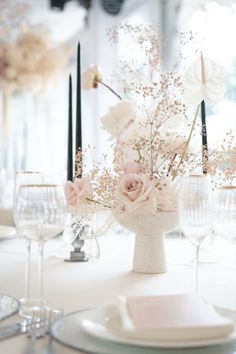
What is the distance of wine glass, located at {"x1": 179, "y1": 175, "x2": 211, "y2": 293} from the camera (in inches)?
42.1

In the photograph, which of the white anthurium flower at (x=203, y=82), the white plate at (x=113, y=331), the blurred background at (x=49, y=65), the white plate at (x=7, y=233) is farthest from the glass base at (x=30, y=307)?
the blurred background at (x=49, y=65)

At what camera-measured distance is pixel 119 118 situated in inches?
50.6

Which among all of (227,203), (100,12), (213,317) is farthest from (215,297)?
(100,12)

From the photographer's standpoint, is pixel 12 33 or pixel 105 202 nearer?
pixel 105 202

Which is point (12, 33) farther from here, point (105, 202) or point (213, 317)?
point (213, 317)

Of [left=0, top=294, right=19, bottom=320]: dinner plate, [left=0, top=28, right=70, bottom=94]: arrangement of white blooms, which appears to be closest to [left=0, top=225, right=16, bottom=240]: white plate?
[left=0, top=294, right=19, bottom=320]: dinner plate

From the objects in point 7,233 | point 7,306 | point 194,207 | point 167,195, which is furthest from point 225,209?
point 7,233

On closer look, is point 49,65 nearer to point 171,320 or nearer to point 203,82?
point 203,82

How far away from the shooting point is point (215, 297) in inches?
42.3

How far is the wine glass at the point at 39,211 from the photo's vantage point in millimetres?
975

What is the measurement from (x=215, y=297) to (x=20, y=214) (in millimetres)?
394

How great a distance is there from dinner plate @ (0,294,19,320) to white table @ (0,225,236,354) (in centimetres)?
1

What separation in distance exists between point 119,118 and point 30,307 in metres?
0.49

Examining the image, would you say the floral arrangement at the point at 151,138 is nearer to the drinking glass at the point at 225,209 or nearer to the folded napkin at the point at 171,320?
the drinking glass at the point at 225,209
